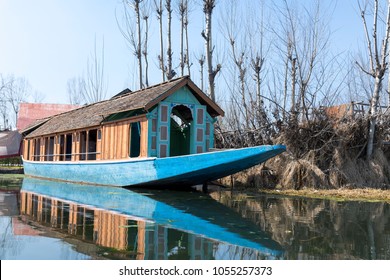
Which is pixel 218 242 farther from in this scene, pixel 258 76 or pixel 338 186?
pixel 258 76

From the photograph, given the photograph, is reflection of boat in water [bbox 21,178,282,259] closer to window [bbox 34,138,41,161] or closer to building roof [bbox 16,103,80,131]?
window [bbox 34,138,41,161]

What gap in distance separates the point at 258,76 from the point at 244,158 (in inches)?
418

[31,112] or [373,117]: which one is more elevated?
[31,112]

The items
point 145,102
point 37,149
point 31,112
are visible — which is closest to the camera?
point 145,102

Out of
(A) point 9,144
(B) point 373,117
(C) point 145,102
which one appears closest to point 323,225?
(C) point 145,102

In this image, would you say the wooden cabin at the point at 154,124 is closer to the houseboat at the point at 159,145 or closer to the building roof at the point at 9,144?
the houseboat at the point at 159,145

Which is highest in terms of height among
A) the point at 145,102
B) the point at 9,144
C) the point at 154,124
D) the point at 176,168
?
the point at 145,102

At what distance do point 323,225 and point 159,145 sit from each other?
7050 millimetres

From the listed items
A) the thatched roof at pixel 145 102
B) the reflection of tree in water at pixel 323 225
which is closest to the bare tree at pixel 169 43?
the thatched roof at pixel 145 102

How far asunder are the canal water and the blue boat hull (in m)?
1.69

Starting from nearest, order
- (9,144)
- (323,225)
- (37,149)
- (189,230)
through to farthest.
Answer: (189,230), (323,225), (37,149), (9,144)

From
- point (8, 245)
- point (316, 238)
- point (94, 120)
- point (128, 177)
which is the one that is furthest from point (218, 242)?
point (94, 120)

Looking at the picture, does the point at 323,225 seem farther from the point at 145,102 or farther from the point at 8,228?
the point at 145,102

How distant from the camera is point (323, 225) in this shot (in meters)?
7.08
